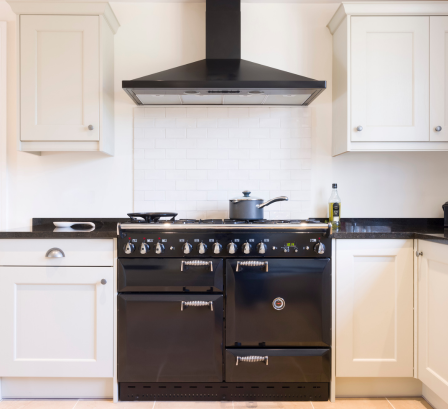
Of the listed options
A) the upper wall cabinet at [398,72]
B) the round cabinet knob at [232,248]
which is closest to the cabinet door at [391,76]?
the upper wall cabinet at [398,72]

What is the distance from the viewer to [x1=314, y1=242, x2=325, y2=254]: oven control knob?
1820mm

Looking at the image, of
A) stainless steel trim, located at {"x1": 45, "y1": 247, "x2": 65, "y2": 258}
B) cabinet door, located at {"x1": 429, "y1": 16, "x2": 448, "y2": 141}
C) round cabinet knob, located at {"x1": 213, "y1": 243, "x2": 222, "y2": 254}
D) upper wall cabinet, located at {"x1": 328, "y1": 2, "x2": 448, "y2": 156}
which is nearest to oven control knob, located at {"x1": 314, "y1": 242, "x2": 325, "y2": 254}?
round cabinet knob, located at {"x1": 213, "y1": 243, "x2": 222, "y2": 254}

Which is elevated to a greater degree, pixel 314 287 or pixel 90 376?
pixel 314 287

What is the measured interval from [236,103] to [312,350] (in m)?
1.69

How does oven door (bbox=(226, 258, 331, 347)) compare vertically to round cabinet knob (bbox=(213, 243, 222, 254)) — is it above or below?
below

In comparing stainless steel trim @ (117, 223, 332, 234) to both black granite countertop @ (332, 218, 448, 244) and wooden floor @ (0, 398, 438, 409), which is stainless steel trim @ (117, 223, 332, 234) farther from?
wooden floor @ (0, 398, 438, 409)

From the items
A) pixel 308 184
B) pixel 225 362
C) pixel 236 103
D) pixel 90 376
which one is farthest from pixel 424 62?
pixel 90 376

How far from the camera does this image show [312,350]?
6.03ft

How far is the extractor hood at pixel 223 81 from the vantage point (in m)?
1.98

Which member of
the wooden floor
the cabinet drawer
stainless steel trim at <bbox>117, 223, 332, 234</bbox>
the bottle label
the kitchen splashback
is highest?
the kitchen splashback

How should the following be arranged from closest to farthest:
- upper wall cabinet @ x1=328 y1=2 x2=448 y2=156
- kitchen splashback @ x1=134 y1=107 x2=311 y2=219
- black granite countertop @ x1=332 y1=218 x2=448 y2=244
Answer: black granite countertop @ x1=332 y1=218 x2=448 y2=244, upper wall cabinet @ x1=328 y1=2 x2=448 y2=156, kitchen splashback @ x1=134 y1=107 x2=311 y2=219

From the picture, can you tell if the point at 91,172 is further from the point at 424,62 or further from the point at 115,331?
the point at 424,62

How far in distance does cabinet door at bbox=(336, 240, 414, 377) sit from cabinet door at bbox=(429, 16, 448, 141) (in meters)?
0.84

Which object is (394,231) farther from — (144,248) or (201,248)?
(144,248)
